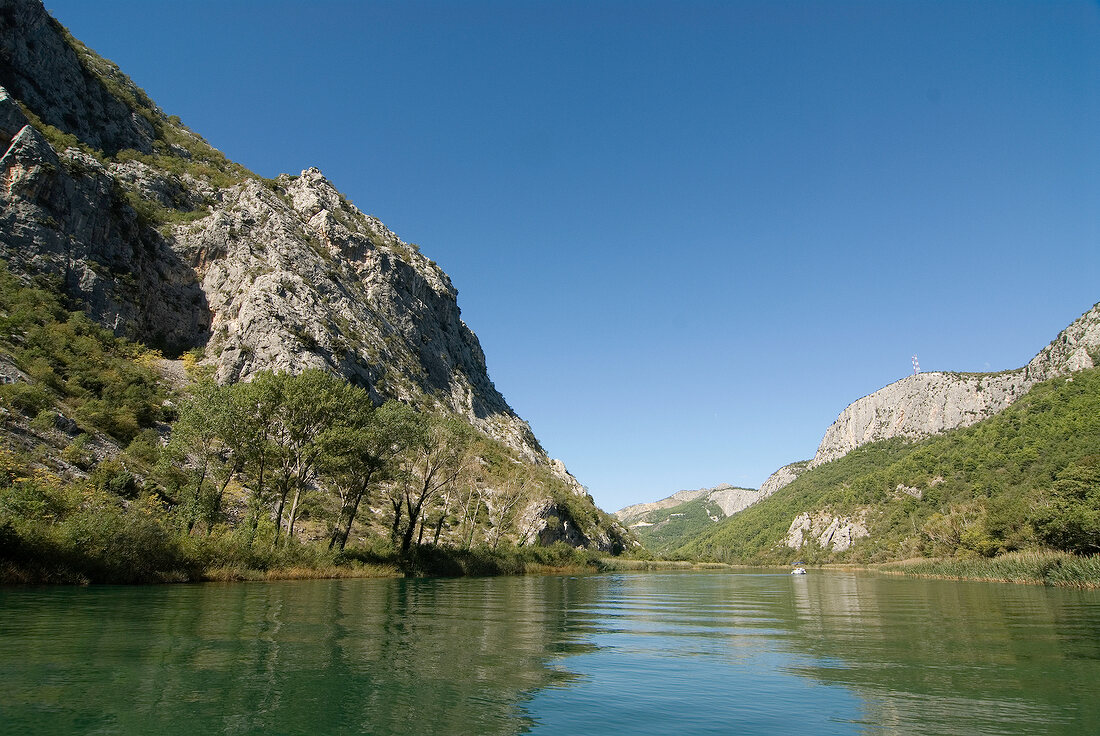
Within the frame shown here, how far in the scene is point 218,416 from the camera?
1692 inches

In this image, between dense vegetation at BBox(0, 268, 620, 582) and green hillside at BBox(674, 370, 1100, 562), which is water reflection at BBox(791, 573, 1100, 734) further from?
green hillside at BBox(674, 370, 1100, 562)

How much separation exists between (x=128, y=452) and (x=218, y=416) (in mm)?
13526

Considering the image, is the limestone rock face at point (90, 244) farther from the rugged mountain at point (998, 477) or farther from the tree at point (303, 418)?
the rugged mountain at point (998, 477)

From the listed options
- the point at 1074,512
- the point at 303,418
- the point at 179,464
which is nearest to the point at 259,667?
the point at 303,418

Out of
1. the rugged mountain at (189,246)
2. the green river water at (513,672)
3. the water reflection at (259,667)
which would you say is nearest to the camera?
the water reflection at (259,667)

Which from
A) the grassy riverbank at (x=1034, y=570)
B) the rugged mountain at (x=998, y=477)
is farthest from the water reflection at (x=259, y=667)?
the rugged mountain at (x=998, y=477)

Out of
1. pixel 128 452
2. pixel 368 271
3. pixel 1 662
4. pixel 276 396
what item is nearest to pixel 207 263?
pixel 368 271

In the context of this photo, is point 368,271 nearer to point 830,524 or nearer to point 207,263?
point 207,263

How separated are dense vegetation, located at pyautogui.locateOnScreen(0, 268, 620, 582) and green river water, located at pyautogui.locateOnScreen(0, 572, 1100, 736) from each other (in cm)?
513

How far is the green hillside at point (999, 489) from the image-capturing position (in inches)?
2275

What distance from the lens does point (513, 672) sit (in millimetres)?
12898

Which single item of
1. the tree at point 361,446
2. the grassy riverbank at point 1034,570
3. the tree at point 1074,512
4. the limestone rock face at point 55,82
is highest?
the limestone rock face at point 55,82

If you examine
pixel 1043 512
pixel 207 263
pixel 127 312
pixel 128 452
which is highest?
pixel 207 263

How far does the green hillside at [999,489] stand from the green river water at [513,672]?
45.0 metres
